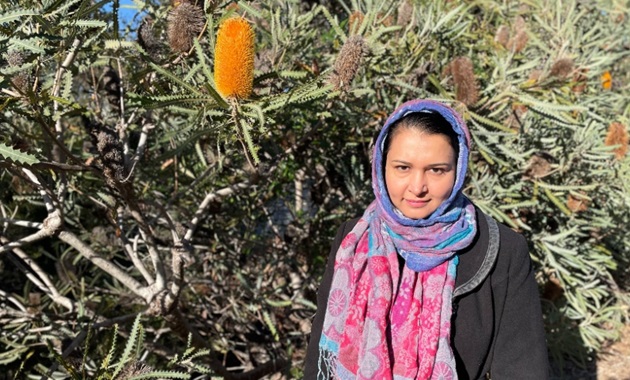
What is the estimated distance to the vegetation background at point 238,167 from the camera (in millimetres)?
1607

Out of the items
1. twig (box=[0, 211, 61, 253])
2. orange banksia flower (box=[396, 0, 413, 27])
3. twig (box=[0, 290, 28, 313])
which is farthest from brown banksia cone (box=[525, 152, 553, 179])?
twig (box=[0, 290, 28, 313])

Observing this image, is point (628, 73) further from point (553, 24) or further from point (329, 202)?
point (329, 202)

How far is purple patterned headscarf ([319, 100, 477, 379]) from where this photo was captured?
1493mm

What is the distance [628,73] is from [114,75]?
19.1ft

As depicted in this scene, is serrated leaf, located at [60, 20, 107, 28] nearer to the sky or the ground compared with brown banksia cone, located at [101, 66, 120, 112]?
nearer to the ground

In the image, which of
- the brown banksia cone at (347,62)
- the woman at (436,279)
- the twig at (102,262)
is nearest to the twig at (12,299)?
the twig at (102,262)

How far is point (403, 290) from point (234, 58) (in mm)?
748

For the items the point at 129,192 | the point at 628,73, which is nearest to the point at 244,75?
the point at 129,192

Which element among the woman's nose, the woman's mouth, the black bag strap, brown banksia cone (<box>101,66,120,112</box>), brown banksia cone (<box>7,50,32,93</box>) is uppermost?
brown banksia cone (<box>101,66,120,112</box>)

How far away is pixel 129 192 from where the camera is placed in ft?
5.89

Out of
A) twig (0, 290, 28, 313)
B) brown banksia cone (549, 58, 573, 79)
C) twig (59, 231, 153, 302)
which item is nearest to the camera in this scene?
twig (59, 231, 153, 302)

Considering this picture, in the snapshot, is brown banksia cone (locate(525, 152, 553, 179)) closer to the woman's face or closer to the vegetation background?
the vegetation background

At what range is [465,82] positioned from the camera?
2.14 metres

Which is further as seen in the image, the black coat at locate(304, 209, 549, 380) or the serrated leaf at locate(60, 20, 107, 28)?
the black coat at locate(304, 209, 549, 380)
